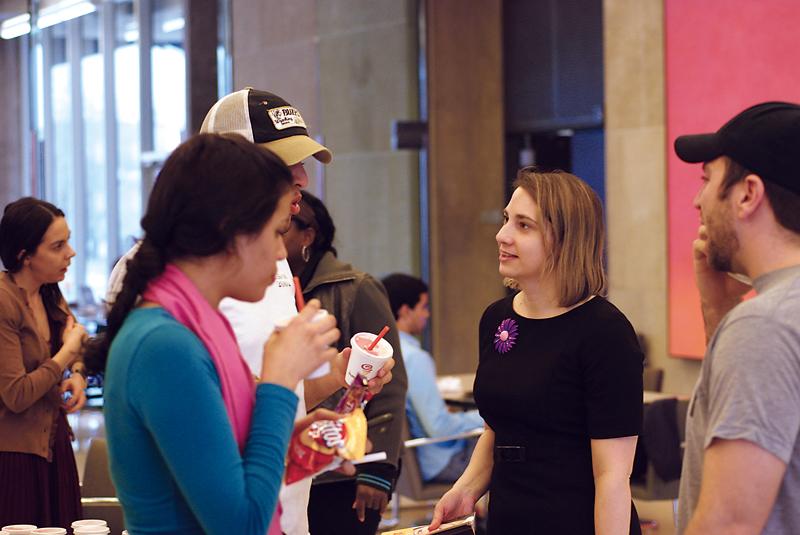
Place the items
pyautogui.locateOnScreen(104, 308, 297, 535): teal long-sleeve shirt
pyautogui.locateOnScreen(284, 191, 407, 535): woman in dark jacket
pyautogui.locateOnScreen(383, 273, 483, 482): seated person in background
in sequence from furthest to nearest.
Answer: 1. pyautogui.locateOnScreen(383, 273, 483, 482): seated person in background
2. pyautogui.locateOnScreen(284, 191, 407, 535): woman in dark jacket
3. pyautogui.locateOnScreen(104, 308, 297, 535): teal long-sleeve shirt

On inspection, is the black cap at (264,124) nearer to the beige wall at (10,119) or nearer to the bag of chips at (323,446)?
the bag of chips at (323,446)

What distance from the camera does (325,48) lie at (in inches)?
334

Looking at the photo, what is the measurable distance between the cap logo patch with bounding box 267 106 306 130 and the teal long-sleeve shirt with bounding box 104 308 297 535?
90 cm

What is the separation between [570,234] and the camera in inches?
100.0

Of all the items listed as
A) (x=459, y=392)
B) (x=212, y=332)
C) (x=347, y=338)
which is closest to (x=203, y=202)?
(x=212, y=332)

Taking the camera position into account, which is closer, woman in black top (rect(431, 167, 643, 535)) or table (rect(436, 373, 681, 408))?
woman in black top (rect(431, 167, 643, 535))

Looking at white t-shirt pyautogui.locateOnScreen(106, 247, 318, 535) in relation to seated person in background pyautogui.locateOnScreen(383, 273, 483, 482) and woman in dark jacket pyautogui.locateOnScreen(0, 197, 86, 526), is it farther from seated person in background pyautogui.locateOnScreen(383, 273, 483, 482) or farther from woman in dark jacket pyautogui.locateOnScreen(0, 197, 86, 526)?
seated person in background pyautogui.locateOnScreen(383, 273, 483, 482)

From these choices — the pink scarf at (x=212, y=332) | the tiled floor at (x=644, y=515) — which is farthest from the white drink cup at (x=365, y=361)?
the tiled floor at (x=644, y=515)

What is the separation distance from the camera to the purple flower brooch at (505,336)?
101 inches

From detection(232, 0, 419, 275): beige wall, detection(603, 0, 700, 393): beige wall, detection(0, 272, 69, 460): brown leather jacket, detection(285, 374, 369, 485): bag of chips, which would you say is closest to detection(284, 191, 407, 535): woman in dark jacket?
detection(0, 272, 69, 460): brown leather jacket

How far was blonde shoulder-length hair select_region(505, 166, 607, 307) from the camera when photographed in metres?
2.51

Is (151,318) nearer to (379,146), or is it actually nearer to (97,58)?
(97,58)

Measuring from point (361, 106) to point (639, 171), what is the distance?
247cm

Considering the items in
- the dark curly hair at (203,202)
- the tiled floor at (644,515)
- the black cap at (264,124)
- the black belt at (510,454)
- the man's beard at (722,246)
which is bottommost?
the tiled floor at (644,515)
